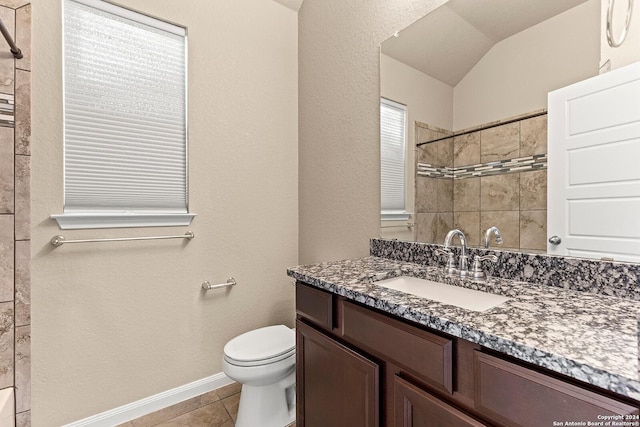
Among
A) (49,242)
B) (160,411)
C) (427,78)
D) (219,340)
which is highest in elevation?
(427,78)

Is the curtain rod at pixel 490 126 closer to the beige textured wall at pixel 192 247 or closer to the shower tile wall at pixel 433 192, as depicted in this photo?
the shower tile wall at pixel 433 192

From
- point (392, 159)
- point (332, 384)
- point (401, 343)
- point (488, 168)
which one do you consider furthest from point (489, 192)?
point (332, 384)

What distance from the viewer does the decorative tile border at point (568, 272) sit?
917 millimetres

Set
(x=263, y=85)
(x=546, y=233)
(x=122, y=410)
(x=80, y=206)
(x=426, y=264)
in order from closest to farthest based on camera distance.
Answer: (x=546, y=233) < (x=426, y=264) < (x=80, y=206) < (x=122, y=410) < (x=263, y=85)

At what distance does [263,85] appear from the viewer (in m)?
2.16

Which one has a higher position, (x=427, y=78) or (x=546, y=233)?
(x=427, y=78)

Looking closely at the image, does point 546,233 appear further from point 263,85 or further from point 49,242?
point 49,242

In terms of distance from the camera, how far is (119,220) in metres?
1.65

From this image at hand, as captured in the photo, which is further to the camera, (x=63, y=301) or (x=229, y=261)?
(x=229, y=261)

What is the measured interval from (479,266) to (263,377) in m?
1.16

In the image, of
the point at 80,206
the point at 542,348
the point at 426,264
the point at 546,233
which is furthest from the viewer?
the point at 80,206

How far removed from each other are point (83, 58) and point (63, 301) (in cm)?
125

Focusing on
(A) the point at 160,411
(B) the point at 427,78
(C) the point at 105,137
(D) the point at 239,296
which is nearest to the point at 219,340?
(D) the point at 239,296

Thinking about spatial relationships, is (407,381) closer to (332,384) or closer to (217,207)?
(332,384)
